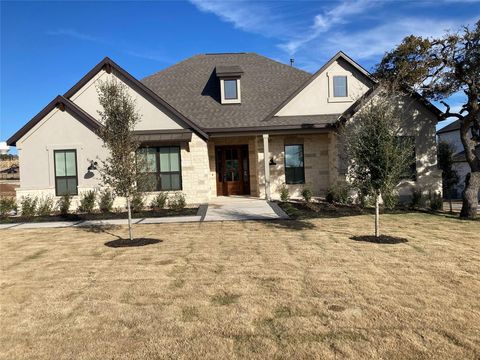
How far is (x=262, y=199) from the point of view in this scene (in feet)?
60.4

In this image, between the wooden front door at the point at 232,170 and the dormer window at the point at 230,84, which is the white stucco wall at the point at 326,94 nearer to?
the dormer window at the point at 230,84

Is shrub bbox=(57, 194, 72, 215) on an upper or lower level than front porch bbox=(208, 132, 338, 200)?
lower

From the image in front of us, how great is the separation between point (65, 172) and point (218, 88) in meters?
8.86

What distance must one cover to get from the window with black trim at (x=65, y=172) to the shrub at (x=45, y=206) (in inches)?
21.8

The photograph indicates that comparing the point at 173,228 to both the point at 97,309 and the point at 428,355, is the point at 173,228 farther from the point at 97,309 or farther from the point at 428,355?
the point at 428,355

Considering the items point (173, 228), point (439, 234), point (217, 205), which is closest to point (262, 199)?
point (217, 205)

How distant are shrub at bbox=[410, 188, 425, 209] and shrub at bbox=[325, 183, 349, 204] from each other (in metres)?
2.61

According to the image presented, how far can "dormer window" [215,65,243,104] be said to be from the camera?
2017 cm

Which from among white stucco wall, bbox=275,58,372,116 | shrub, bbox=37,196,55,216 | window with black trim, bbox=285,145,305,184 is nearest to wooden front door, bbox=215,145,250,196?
window with black trim, bbox=285,145,305,184

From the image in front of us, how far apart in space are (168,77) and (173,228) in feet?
42.1

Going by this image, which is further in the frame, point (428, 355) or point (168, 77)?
point (168, 77)

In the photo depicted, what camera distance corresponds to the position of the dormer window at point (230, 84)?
20.2m

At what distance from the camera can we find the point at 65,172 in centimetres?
1717

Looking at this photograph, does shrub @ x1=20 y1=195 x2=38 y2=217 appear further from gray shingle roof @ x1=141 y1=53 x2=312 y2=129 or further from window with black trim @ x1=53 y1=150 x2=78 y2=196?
gray shingle roof @ x1=141 y1=53 x2=312 y2=129
